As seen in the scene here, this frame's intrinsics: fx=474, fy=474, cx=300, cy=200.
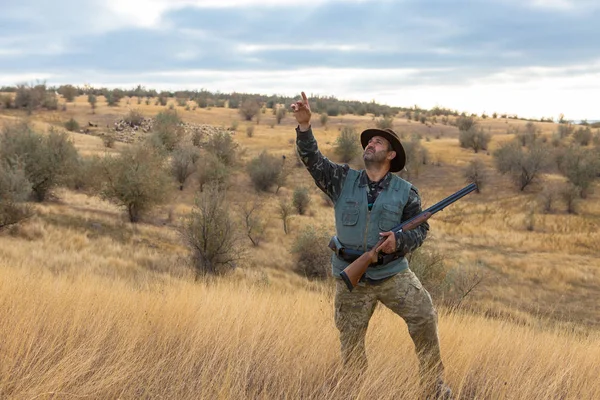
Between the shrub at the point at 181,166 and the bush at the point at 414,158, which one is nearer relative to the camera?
the shrub at the point at 181,166

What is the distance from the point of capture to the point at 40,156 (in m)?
23.2

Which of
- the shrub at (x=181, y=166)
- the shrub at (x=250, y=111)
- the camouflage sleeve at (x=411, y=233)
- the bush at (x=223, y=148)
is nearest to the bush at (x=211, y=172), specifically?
the shrub at (x=181, y=166)

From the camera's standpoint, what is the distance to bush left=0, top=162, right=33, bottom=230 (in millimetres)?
15727

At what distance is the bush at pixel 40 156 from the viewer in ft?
73.4

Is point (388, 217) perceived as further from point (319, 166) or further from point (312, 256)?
point (312, 256)

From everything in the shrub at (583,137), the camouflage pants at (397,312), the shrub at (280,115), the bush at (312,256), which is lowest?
the bush at (312,256)

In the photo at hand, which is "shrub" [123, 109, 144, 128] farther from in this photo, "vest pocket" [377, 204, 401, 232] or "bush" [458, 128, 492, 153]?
"vest pocket" [377, 204, 401, 232]

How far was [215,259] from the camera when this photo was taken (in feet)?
51.9

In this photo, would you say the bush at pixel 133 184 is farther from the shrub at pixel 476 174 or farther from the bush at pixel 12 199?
the shrub at pixel 476 174

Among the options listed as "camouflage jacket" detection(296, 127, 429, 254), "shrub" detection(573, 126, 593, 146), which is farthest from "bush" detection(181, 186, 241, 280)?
"shrub" detection(573, 126, 593, 146)

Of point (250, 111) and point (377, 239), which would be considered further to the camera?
point (250, 111)

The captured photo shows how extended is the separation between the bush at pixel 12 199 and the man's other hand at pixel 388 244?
1587cm

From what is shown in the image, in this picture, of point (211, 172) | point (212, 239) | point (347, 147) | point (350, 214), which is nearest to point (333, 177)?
point (350, 214)

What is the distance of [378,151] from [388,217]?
21.1 inches
